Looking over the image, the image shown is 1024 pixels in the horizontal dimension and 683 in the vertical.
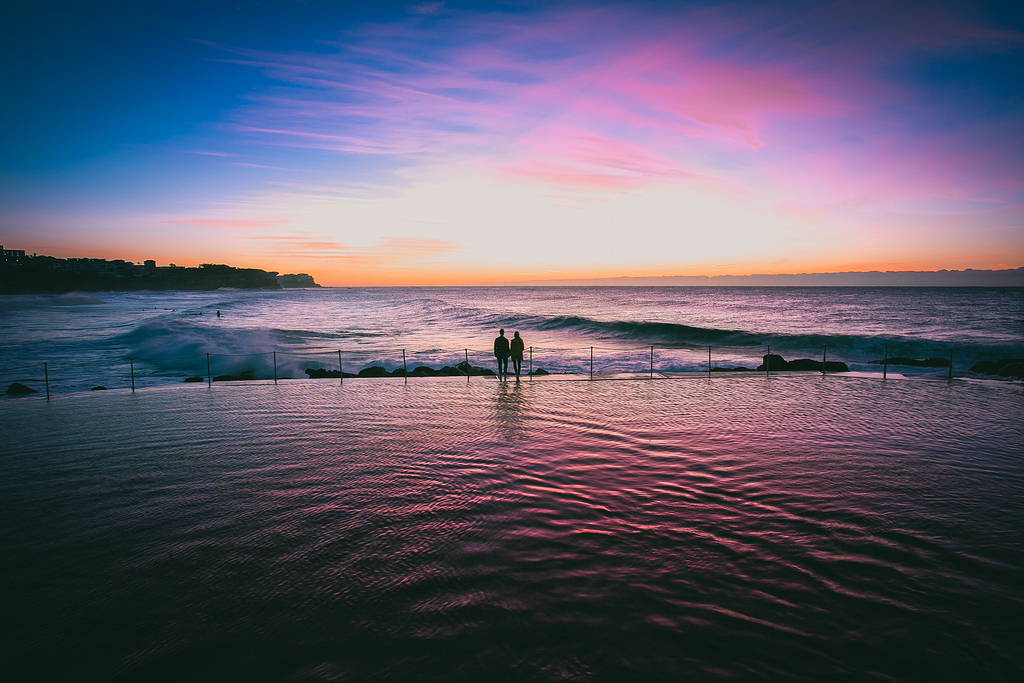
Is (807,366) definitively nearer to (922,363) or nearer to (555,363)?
(922,363)

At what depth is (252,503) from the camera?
618cm

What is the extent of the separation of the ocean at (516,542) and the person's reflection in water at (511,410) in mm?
158

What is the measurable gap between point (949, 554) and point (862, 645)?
225 cm

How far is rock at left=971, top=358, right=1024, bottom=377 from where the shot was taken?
60.6 ft

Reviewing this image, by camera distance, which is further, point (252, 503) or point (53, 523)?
point (252, 503)

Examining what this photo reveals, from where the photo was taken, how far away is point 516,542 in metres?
5.06

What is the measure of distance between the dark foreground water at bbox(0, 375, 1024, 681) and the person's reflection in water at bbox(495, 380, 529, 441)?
24 cm

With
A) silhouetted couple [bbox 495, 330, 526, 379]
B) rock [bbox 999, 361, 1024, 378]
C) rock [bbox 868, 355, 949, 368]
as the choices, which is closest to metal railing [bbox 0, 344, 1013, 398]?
rock [bbox 868, 355, 949, 368]

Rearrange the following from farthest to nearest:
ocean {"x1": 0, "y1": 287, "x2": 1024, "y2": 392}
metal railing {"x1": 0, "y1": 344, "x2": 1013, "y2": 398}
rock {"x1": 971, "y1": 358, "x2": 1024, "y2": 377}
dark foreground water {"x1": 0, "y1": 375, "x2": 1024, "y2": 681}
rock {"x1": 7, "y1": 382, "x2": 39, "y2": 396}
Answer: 1. ocean {"x1": 0, "y1": 287, "x2": 1024, "y2": 392}
2. metal railing {"x1": 0, "y1": 344, "x2": 1013, "y2": 398}
3. rock {"x1": 971, "y1": 358, "x2": 1024, "y2": 377}
4. rock {"x1": 7, "y1": 382, "x2": 39, "y2": 396}
5. dark foreground water {"x1": 0, "y1": 375, "x2": 1024, "y2": 681}

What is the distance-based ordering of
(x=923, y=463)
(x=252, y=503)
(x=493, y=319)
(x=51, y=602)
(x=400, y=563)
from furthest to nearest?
(x=493, y=319), (x=923, y=463), (x=252, y=503), (x=400, y=563), (x=51, y=602)

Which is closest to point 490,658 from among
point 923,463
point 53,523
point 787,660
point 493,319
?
point 787,660

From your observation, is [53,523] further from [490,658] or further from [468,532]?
[490,658]

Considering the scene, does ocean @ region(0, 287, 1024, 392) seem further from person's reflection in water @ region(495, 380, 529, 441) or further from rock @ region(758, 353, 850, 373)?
person's reflection in water @ region(495, 380, 529, 441)

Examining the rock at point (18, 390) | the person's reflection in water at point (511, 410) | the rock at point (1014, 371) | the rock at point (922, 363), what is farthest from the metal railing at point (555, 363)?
the person's reflection in water at point (511, 410)
